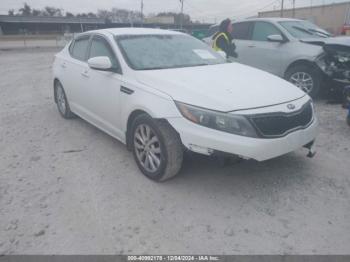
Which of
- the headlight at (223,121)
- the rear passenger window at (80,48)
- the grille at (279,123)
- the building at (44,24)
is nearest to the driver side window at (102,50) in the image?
the rear passenger window at (80,48)

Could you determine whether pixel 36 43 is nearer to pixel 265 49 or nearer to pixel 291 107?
pixel 265 49

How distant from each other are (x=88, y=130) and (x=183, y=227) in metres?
3.08

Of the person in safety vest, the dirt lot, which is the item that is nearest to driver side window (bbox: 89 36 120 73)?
the dirt lot

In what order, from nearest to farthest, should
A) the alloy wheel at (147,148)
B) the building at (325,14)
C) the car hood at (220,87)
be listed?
the car hood at (220,87)
the alloy wheel at (147,148)
the building at (325,14)

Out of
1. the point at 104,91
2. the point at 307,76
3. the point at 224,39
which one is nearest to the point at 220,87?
the point at 104,91

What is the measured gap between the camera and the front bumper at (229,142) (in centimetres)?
303

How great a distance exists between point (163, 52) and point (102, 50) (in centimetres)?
88

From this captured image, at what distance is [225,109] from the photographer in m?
3.10

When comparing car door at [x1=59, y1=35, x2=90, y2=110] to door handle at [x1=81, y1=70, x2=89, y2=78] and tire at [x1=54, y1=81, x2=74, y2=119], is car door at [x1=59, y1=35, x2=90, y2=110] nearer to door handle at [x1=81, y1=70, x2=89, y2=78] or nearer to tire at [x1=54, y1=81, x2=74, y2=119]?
door handle at [x1=81, y1=70, x2=89, y2=78]

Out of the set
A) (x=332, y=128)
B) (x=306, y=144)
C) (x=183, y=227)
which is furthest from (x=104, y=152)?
(x=332, y=128)

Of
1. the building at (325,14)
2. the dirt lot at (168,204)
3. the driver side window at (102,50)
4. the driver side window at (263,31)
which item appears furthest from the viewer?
the building at (325,14)

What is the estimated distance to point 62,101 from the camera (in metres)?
6.02

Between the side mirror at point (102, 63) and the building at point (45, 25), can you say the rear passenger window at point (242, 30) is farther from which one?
the building at point (45, 25)

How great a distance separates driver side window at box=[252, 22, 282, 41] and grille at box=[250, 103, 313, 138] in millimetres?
4680
